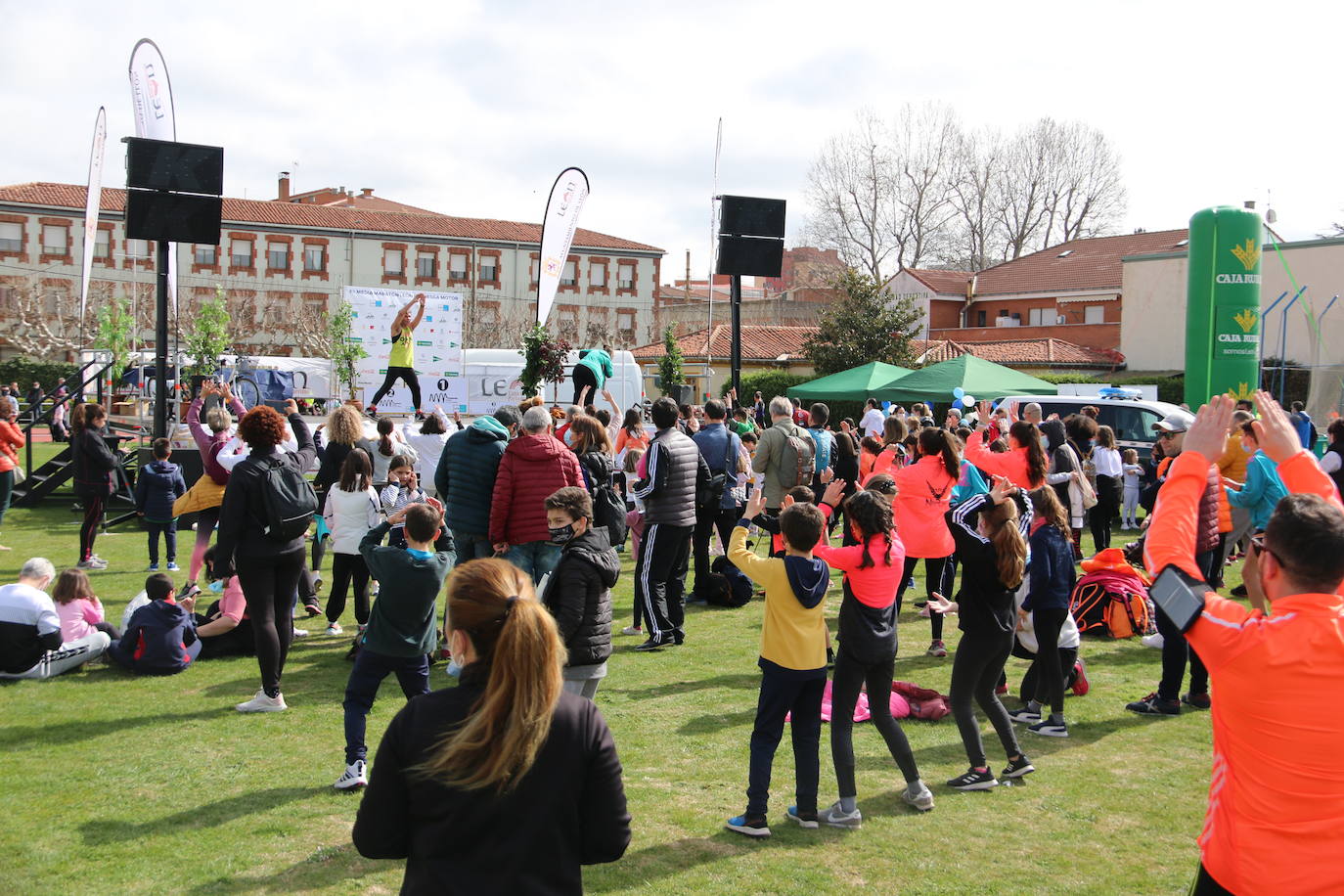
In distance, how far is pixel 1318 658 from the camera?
2291 millimetres

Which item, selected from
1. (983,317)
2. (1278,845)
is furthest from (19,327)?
(1278,845)

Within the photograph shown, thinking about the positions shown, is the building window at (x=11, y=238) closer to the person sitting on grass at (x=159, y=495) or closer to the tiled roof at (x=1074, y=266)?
the tiled roof at (x=1074, y=266)

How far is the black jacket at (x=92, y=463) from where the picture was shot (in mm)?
10805

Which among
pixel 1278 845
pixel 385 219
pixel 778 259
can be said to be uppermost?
pixel 385 219

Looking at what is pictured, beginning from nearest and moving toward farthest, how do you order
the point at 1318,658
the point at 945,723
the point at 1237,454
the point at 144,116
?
the point at 1318,658 → the point at 945,723 → the point at 1237,454 → the point at 144,116

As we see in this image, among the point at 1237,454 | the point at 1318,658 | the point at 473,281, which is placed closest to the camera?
the point at 1318,658

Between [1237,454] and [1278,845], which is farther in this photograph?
[1237,454]

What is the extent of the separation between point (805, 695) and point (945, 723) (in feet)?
6.60

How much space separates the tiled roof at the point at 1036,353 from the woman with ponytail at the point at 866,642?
106 feet

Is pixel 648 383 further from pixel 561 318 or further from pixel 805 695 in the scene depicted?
pixel 805 695

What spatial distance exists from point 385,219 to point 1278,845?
207ft

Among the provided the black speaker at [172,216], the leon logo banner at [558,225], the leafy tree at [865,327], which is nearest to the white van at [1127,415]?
the leon logo banner at [558,225]

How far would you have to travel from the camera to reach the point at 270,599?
6.09 m

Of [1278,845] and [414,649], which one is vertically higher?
[1278,845]
